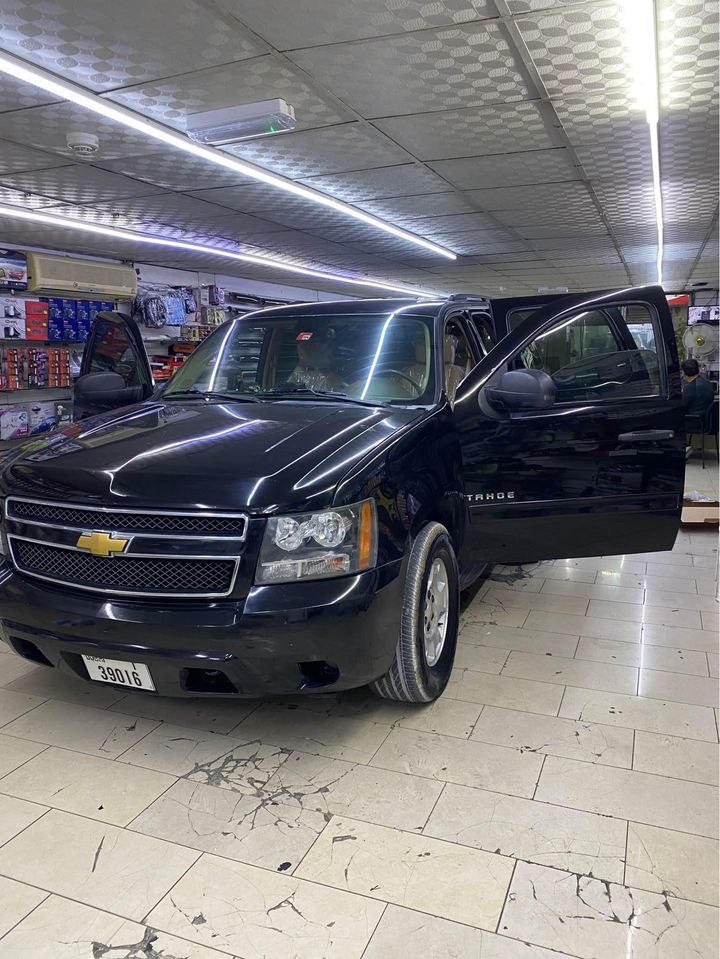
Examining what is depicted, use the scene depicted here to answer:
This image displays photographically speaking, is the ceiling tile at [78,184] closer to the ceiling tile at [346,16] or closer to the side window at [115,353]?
the side window at [115,353]

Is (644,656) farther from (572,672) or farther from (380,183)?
(380,183)

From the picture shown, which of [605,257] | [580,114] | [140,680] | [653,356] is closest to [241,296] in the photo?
[605,257]

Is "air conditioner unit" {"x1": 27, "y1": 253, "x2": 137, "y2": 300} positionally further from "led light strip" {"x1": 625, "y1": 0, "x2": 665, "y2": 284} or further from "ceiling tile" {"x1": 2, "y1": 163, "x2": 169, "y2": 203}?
"led light strip" {"x1": 625, "y1": 0, "x2": 665, "y2": 284}

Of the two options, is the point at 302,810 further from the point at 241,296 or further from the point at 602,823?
the point at 241,296

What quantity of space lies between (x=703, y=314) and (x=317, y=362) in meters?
15.3

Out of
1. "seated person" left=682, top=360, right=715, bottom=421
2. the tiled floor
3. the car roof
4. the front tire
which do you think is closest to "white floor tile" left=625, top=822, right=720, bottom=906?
the tiled floor

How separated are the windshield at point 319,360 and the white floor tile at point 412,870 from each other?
1.74 metres

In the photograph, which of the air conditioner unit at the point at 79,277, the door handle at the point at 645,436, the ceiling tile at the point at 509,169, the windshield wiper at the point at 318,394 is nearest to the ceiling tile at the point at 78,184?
the air conditioner unit at the point at 79,277

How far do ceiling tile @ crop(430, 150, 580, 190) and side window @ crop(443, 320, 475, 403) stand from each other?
6.63ft

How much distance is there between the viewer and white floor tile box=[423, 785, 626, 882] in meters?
2.00

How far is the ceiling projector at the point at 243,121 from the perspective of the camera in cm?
382

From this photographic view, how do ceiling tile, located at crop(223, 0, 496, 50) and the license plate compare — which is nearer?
the license plate

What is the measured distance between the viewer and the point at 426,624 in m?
2.78

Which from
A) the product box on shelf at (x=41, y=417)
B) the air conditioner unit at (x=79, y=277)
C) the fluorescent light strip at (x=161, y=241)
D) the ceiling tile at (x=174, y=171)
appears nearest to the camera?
Answer: the ceiling tile at (x=174, y=171)
